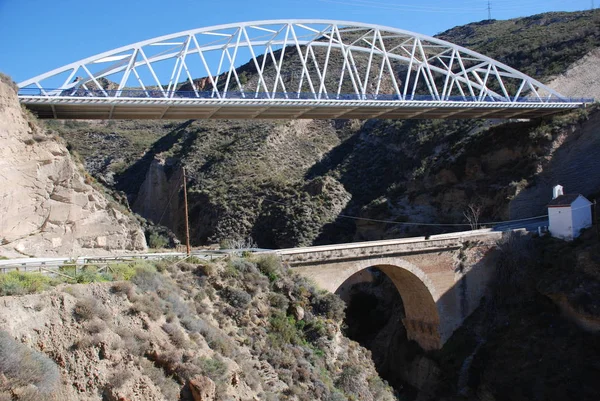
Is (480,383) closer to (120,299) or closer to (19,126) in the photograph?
(120,299)

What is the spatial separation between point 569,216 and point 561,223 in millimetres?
572

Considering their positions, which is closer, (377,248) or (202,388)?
(202,388)

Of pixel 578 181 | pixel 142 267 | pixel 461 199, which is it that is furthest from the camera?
pixel 461 199

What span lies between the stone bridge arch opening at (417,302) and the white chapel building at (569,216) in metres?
7.96

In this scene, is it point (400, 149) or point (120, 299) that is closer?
point (120, 299)

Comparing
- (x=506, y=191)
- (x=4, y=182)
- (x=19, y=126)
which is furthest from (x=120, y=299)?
(x=506, y=191)

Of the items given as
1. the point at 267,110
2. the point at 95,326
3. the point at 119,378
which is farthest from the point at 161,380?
the point at 267,110

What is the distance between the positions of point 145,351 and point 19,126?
12831 mm

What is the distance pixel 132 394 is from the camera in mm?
11656

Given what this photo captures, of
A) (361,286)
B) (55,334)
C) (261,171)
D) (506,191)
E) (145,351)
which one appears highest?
→ (261,171)

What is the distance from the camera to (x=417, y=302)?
27.0m

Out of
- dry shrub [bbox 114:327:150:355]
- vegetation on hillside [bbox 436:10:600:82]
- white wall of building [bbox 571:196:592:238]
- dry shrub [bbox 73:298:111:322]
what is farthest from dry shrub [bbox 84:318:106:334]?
vegetation on hillside [bbox 436:10:600:82]

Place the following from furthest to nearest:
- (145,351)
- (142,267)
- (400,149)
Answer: (400,149) < (142,267) < (145,351)

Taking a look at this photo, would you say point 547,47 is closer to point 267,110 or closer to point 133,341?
point 267,110
